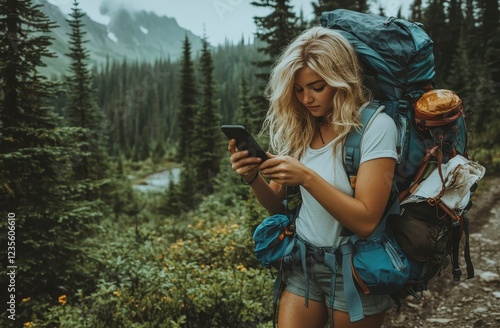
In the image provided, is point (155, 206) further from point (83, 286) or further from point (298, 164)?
point (298, 164)

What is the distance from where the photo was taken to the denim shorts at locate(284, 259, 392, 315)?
188 centimetres

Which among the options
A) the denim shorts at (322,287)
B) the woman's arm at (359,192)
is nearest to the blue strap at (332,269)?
the denim shorts at (322,287)

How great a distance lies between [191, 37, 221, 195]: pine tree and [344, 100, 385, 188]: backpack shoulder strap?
2431 cm

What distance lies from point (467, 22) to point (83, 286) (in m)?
49.7

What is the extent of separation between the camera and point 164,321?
4195 mm

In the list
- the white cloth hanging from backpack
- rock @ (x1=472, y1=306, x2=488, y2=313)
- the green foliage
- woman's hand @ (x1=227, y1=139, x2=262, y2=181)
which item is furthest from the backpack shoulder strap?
rock @ (x1=472, y1=306, x2=488, y2=313)

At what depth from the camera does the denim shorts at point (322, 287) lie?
1.88m

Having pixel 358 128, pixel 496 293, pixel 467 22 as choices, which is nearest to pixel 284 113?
pixel 358 128

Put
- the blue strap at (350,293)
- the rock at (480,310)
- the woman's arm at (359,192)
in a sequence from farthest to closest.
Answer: the rock at (480,310), the blue strap at (350,293), the woman's arm at (359,192)

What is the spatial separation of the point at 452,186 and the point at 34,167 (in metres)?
6.59

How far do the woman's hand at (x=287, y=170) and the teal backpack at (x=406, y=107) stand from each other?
255 mm

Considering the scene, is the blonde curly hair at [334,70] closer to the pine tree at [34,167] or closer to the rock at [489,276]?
the rock at [489,276]

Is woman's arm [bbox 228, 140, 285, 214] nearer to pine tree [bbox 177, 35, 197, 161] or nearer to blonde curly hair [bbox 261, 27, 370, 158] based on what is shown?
blonde curly hair [bbox 261, 27, 370, 158]

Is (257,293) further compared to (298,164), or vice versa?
(257,293)
